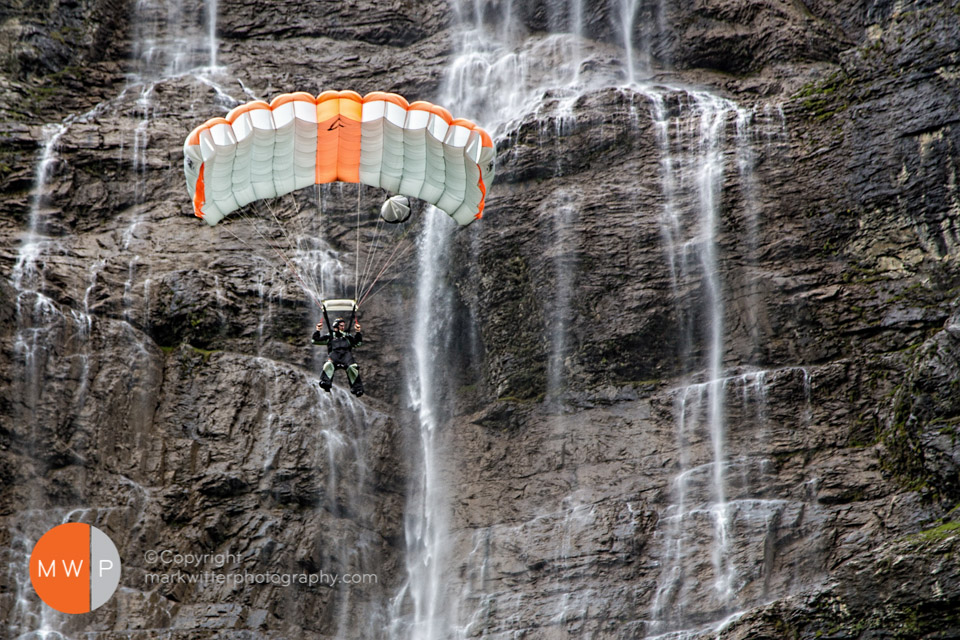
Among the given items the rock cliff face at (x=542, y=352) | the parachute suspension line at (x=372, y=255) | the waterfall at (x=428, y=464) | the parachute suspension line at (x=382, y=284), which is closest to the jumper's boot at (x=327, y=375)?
the rock cliff face at (x=542, y=352)

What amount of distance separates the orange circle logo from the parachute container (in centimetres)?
717

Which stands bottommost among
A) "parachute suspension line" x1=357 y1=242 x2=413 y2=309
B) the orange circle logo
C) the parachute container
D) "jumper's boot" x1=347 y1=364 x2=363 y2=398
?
the orange circle logo

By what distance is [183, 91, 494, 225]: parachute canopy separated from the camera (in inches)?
662

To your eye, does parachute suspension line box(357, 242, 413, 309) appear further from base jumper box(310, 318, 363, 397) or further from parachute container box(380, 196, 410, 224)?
base jumper box(310, 318, 363, 397)

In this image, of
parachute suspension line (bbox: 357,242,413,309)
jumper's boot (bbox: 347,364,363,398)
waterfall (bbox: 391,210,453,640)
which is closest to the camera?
jumper's boot (bbox: 347,364,363,398)

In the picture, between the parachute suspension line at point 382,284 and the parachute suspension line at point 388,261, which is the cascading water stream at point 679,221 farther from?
the parachute suspension line at point 382,284

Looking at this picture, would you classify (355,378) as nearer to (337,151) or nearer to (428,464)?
(337,151)

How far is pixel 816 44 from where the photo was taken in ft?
78.1

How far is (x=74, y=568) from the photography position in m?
18.2

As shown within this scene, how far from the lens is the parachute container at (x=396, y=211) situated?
20.8 metres

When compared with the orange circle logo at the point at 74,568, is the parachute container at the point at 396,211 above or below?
above

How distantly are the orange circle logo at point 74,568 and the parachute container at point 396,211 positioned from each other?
7.17m

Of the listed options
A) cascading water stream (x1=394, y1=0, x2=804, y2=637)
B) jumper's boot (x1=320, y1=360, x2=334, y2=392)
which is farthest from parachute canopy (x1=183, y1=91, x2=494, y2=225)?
cascading water stream (x1=394, y1=0, x2=804, y2=637)

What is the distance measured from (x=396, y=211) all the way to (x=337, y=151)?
3.38m
